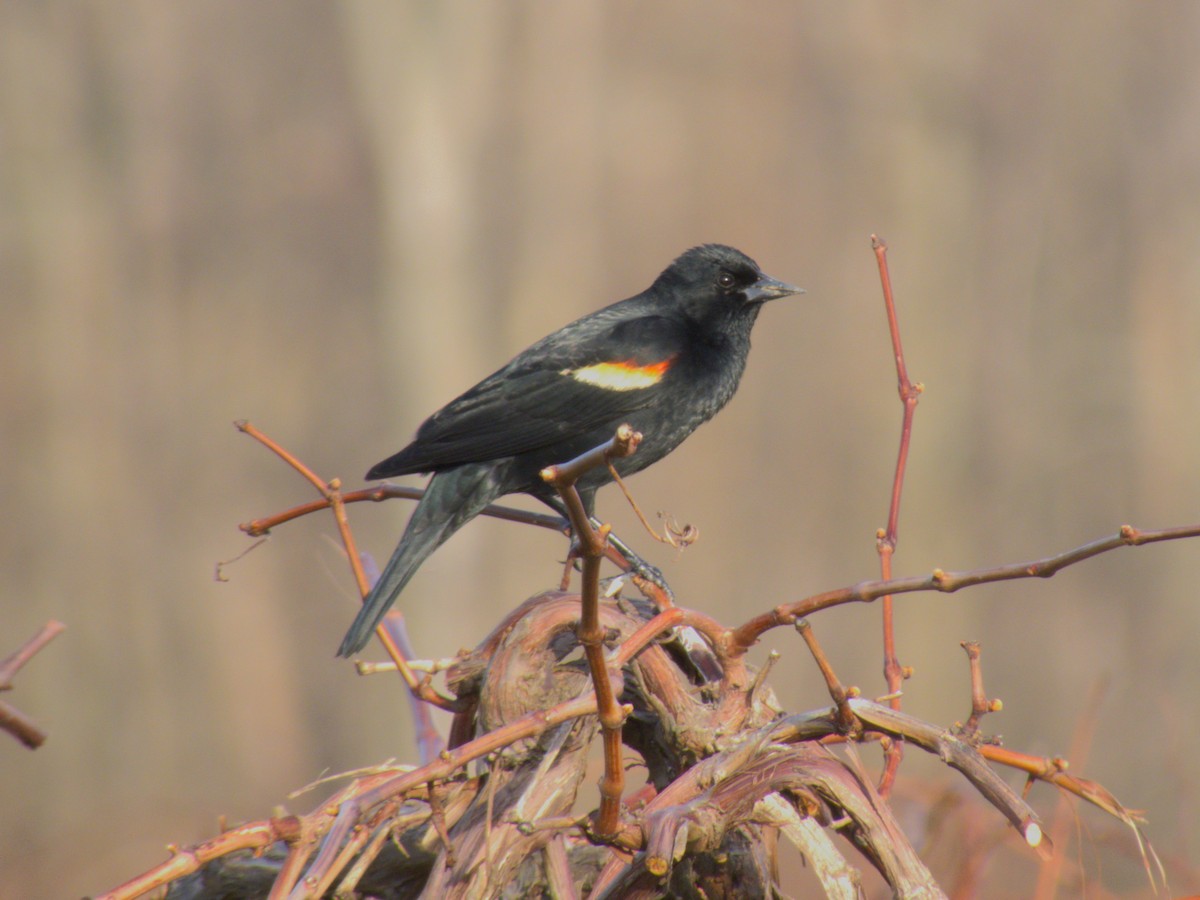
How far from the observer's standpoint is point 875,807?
1109mm

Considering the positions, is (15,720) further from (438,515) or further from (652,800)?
(438,515)

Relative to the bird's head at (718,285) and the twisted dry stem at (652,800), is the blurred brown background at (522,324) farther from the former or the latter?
the twisted dry stem at (652,800)

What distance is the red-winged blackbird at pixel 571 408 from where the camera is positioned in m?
2.80

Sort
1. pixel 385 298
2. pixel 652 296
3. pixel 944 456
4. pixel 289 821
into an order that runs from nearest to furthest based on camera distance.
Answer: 1. pixel 289 821
2. pixel 652 296
3. pixel 385 298
4. pixel 944 456

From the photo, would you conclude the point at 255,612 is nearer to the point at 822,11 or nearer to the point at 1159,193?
the point at 822,11

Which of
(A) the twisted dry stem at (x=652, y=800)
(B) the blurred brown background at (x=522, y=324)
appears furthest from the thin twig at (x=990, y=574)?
(B) the blurred brown background at (x=522, y=324)

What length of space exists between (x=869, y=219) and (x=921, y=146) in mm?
636

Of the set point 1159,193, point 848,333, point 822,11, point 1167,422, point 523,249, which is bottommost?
point 1167,422

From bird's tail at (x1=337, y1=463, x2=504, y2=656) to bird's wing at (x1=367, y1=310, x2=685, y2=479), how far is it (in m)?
0.08

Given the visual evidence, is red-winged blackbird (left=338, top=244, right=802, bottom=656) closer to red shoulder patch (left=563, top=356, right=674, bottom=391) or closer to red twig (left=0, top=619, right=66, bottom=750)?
red shoulder patch (left=563, top=356, right=674, bottom=391)

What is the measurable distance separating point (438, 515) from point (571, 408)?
48 cm

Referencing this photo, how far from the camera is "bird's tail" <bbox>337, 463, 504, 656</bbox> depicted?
7.93ft

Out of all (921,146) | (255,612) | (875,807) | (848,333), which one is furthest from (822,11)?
(875,807)

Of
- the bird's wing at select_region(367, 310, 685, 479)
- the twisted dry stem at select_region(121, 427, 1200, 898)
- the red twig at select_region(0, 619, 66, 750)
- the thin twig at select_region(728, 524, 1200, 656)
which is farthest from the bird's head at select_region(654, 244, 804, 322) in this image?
the red twig at select_region(0, 619, 66, 750)
